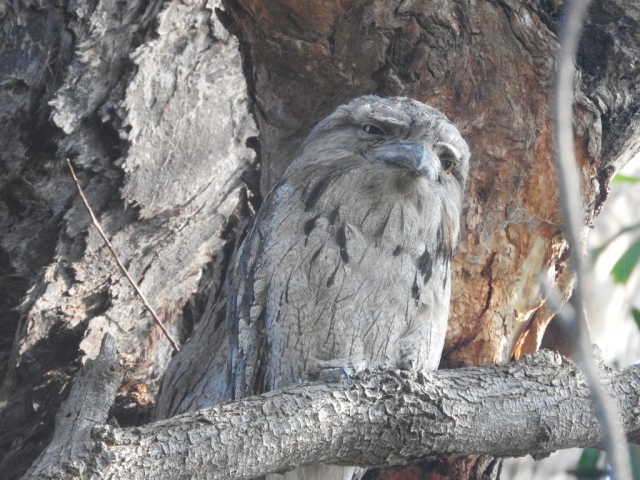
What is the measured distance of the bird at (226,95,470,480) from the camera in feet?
9.64

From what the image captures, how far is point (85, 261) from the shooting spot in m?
4.08

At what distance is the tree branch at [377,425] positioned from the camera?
6.72ft

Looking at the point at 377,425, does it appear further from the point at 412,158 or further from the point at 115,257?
the point at 115,257

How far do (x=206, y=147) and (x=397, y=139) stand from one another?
182 cm

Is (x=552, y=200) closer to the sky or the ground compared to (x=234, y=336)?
closer to the sky

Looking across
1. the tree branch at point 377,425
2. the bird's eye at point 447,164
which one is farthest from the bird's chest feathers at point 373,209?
the tree branch at point 377,425

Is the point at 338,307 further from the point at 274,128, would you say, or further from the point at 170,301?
the point at 170,301

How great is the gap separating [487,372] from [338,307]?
0.59 m

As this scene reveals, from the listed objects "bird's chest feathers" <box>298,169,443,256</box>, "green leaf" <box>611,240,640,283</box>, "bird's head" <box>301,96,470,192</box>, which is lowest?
"green leaf" <box>611,240,640,283</box>

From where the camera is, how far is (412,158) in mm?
2852

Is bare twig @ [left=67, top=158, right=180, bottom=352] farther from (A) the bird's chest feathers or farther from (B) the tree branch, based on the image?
(B) the tree branch

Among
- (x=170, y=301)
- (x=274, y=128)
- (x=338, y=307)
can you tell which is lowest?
(x=170, y=301)

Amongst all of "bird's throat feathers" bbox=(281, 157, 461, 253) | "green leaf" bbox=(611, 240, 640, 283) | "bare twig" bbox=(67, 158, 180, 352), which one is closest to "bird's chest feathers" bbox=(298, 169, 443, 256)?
"bird's throat feathers" bbox=(281, 157, 461, 253)

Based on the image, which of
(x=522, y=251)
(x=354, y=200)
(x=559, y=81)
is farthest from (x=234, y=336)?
(x=559, y=81)
